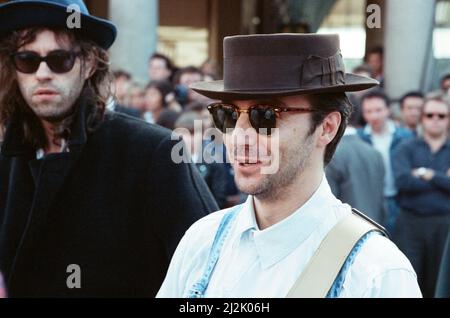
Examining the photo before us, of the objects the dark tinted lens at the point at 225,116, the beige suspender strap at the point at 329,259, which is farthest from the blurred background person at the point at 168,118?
the beige suspender strap at the point at 329,259

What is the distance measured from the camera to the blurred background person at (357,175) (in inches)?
275

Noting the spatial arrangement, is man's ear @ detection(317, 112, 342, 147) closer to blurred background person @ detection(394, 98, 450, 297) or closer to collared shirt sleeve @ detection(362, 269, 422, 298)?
collared shirt sleeve @ detection(362, 269, 422, 298)

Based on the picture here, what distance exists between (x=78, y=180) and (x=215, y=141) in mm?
3360

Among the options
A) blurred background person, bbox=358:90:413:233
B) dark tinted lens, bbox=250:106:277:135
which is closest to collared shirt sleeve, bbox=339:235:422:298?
dark tinted lens, bbox=250:106:277:135

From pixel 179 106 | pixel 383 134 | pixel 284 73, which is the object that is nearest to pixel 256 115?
pixel 284 73

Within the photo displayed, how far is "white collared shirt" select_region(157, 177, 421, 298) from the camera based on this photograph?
220 cm

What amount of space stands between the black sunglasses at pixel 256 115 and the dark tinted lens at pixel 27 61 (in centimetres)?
114

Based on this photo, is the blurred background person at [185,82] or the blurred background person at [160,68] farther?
the blurred background person at [160,68]

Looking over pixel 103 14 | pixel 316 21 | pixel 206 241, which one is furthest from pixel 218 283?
pixel 316 21

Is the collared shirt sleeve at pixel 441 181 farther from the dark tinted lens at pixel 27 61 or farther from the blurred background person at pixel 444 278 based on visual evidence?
the dark tinted lens at pixel 27 61

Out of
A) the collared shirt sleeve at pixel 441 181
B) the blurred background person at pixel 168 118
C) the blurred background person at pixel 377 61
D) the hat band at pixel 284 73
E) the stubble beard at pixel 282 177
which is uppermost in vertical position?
the blurred background person at pixel 377 61

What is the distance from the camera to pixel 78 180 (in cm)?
351

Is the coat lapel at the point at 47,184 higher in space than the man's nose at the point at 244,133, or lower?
lower

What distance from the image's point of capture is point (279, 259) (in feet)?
7.81
